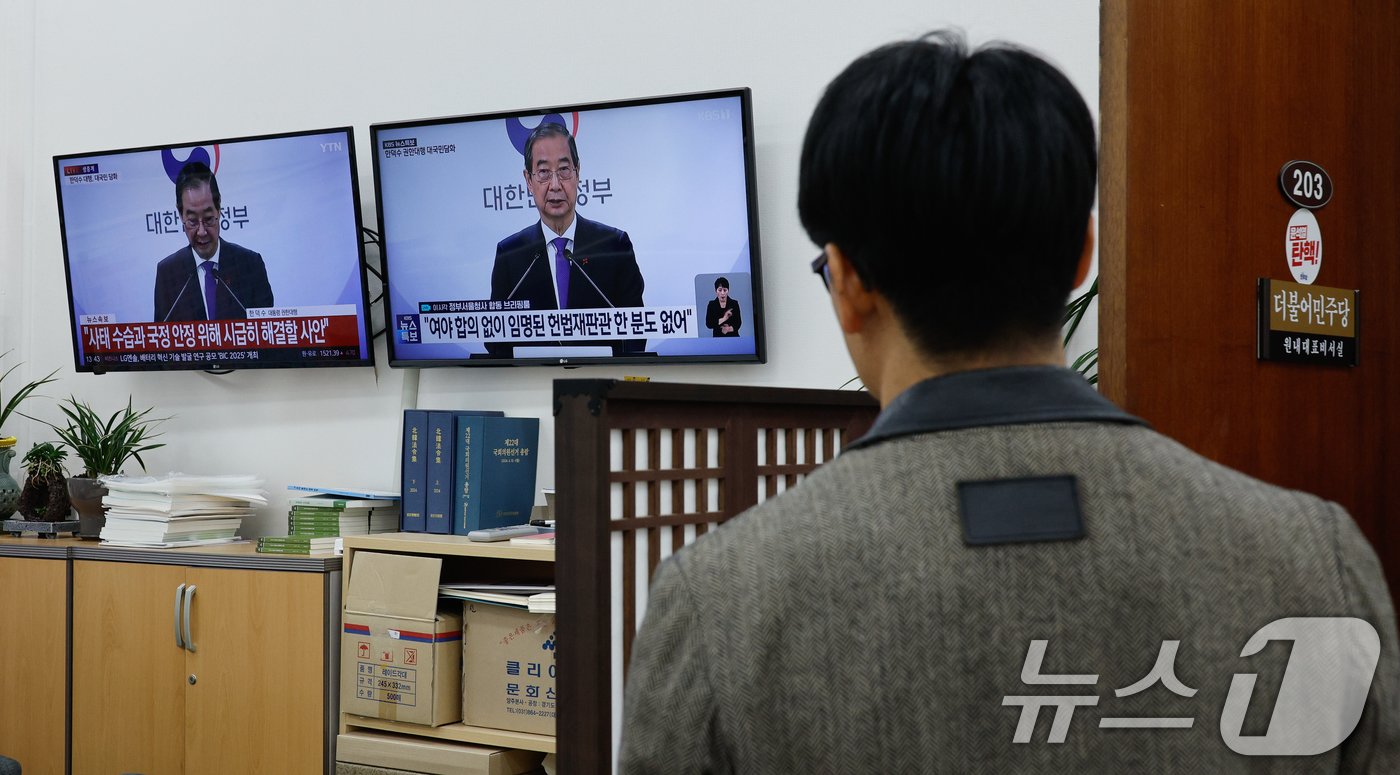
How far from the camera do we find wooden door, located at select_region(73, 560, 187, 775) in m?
3.08

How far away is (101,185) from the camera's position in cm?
355

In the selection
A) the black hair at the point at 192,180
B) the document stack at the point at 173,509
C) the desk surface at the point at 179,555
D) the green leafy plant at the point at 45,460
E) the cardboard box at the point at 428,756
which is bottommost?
the cardboard box at the point at 428,756

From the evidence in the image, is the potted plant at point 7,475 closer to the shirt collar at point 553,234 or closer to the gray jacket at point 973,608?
the shirt collar at point 553,234

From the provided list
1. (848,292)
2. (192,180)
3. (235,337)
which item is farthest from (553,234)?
(848,292)

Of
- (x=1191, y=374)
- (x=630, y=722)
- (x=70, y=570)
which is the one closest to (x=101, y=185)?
(x=70, y=570)

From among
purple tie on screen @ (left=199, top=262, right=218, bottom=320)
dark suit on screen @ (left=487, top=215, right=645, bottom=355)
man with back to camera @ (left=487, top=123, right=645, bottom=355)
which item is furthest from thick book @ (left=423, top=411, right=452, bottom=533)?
purple tie on screen @ (left=199, top=262, right=218, bottom=320)

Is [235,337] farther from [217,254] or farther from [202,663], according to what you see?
[202,663]

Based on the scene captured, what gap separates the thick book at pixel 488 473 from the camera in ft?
→ 9.57

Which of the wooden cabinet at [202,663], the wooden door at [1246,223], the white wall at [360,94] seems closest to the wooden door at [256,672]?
the wooden cabinet at [202,663]

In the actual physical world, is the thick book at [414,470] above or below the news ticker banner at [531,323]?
below

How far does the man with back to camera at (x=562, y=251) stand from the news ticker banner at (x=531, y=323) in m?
0.03

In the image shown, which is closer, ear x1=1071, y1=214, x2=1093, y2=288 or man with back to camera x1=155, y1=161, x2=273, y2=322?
ear x1=1071, y1=214, x2=1093, y2=288

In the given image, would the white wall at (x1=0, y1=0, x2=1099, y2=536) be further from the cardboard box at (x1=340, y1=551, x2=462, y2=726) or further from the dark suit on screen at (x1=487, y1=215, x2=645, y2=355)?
the cardboard box at (x1=340, y1=551, x2=462, y2=726)

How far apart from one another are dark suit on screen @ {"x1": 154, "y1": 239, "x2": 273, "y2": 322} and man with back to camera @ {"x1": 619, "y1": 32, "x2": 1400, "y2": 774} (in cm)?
305
